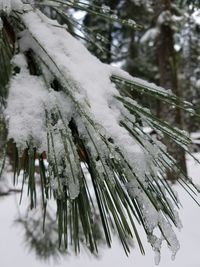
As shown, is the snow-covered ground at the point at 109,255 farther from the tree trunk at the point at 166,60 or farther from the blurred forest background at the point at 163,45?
the tree trunk at the point at 166,60

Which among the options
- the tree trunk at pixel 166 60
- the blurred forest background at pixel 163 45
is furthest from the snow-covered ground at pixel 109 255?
the tree trunk at pixel 166 60

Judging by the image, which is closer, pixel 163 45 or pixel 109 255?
pixel 109 255

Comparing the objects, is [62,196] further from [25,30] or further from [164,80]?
[164,80]

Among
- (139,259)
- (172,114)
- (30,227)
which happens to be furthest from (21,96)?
(172,114)

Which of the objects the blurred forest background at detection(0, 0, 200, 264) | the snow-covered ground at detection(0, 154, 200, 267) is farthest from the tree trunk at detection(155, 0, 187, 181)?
the snow-covered ground at detection(0, 154, 200, 267)

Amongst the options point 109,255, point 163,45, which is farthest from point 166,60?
point 109,255

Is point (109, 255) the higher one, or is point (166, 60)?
point (166, 60)

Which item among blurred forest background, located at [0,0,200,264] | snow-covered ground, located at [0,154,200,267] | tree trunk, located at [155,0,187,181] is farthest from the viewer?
tree trunk, located at [155,0,187,181]

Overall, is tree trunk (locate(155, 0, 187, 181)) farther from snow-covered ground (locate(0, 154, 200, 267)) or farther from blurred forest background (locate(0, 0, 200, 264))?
snow-covered ground (locate(0, 154, 200, 267))

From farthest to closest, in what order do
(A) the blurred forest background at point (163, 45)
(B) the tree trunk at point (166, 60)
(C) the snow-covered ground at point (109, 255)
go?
(B) the tree trunk at point (166, 60) → (A) the blurred forest background at point (163, 45) → (C) the snow-covered ground at point (109, 255)

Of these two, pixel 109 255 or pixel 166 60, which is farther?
pixel 166 60

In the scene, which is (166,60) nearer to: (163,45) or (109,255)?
(163,45)

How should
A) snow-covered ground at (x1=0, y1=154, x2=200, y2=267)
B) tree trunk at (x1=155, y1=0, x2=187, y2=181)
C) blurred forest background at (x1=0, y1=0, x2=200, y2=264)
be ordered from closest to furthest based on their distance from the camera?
1. snow-covered ground at (x1=0, y1=154, x2=200, y2=267)
2. blurred forest background at (x1=0, y1=0, x2=200, y2=264)
3. tree trunk at (x1=155, y1=0, x2=187, y2=181)

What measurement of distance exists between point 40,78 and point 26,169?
0.66 feet
